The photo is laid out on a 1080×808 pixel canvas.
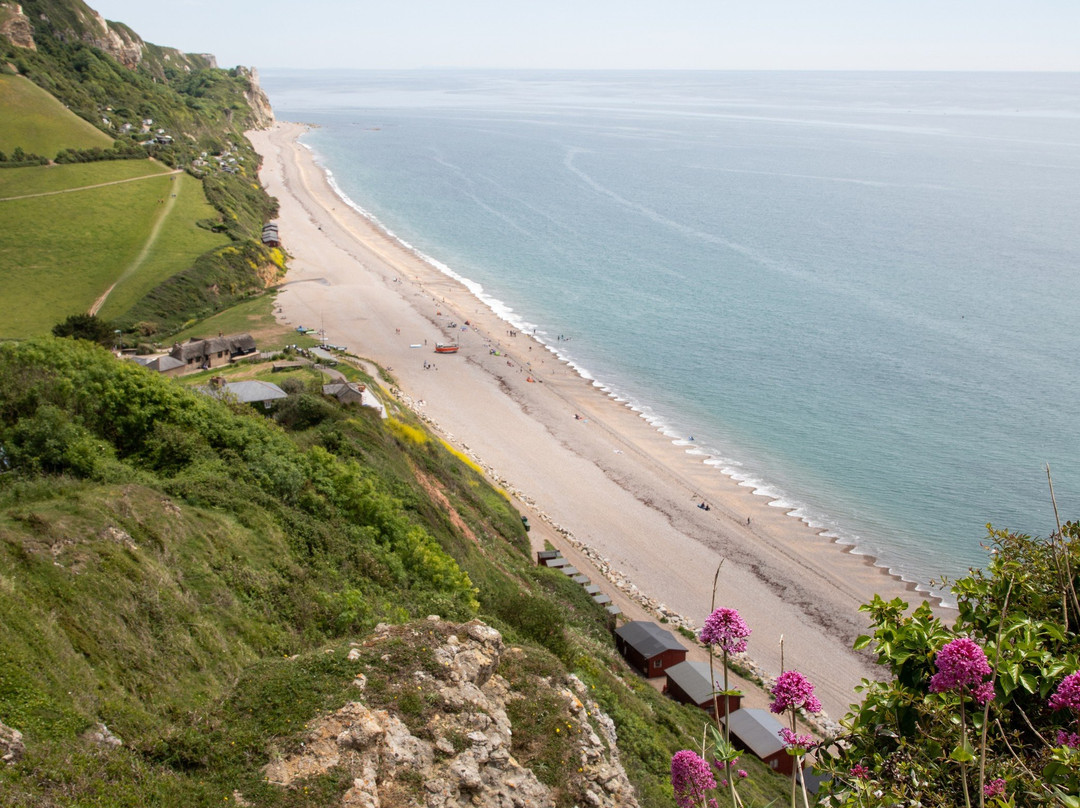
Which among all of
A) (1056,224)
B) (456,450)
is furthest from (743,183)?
(456,450)

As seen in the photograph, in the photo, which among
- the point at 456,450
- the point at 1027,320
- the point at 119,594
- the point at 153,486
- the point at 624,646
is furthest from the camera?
the point at 1027,320

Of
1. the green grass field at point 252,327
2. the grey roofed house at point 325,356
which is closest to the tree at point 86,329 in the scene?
the green grass field at point 252,327

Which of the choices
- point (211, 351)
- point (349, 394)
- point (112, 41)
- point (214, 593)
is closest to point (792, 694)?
point (214, 593)

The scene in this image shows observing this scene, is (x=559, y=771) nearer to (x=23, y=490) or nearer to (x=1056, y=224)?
(x=23, y=490)

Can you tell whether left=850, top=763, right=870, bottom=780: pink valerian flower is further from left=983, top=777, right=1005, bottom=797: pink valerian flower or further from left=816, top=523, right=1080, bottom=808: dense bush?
left=983, top=777, right=1005, bottom=797: pink valerian flower

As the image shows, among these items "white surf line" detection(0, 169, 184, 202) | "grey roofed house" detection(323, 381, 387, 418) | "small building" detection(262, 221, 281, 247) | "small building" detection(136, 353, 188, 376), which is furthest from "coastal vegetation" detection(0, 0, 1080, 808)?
"white surf line" detection(0, 169, 184, 202)

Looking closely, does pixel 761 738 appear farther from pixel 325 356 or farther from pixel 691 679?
pixel 325 356

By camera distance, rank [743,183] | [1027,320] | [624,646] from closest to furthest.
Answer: [624,646]
[1027,320]
[743,183]
